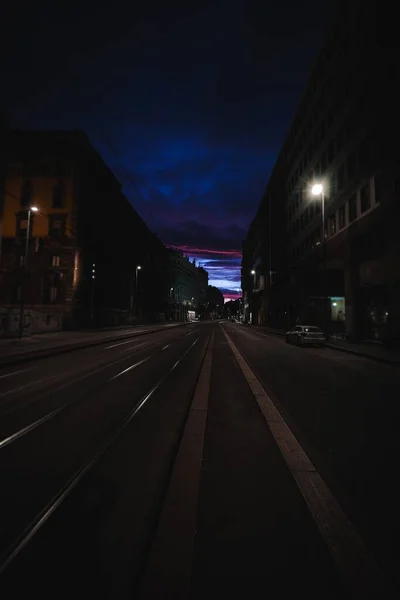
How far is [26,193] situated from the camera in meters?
52.1

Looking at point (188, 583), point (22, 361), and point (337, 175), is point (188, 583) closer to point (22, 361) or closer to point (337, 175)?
point (22, 361)

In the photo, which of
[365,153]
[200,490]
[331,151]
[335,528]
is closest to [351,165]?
[365,153]

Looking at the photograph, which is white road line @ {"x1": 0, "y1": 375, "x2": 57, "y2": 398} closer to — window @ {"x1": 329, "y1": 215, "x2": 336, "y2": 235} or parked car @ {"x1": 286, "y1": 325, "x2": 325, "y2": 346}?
parked car @ {"x1": 286, "y1": 325, "x2": 325, "y2": 346}

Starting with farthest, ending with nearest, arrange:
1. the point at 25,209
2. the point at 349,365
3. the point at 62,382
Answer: the point at 25,209, the point at 349,365, the point at 62,382

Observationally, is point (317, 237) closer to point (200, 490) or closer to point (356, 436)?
point (356, 436)

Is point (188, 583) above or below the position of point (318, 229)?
below

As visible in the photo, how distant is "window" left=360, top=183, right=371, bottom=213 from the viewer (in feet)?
87.3

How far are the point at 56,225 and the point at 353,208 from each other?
36.8m

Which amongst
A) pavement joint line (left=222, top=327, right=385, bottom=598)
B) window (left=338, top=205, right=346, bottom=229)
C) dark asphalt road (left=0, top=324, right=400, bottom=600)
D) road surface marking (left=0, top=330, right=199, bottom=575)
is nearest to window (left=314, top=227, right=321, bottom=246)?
window (left=338, top=205, right=346, bottom=229)

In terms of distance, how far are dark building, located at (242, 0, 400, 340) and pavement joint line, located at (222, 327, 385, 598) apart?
19.8 metres

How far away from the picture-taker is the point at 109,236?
6750 centimetres

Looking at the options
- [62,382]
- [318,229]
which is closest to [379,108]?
[318,229]

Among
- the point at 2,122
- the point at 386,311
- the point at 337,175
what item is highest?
the point at 2,122

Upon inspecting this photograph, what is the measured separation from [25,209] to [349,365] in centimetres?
4793
